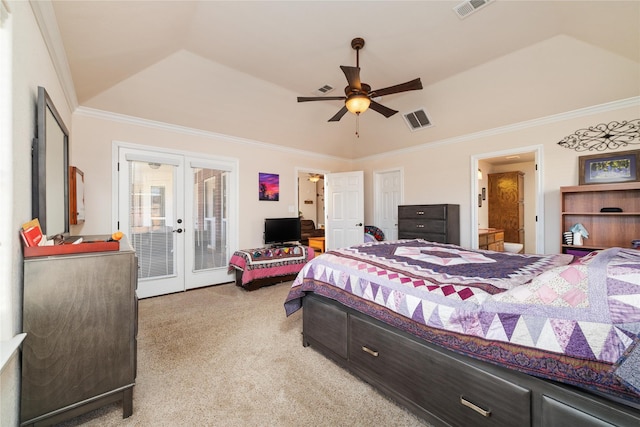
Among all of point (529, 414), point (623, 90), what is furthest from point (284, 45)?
point (623, 90)

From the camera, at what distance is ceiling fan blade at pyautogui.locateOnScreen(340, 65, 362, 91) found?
92.9 inches

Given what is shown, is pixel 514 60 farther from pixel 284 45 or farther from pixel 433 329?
pixel 433 329

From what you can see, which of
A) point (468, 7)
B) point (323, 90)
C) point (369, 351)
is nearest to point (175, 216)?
point (323, 90)

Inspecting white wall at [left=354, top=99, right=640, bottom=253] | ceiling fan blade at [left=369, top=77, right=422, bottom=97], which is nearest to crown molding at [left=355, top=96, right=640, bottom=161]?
white wall at [left=354, top=99, right=640, bottom=253]

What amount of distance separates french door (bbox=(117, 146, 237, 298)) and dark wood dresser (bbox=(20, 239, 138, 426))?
8.34 feet

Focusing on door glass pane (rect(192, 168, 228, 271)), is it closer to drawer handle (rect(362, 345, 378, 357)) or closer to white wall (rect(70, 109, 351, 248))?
white wall (rect(70, 109, 351, 248))

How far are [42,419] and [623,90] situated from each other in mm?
5625

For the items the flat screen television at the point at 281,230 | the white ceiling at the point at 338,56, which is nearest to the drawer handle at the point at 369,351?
the white ceiling at the point at 338,56

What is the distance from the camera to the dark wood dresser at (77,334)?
51.7 inches

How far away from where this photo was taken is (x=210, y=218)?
4.37 metres

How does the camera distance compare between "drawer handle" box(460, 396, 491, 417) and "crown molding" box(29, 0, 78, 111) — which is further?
"crown molding" box(29, 0, 78, 111)

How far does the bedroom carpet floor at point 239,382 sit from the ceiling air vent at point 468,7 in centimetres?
322

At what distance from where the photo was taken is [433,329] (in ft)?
4.54

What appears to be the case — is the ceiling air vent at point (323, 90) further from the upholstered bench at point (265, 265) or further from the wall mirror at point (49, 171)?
the wall mirror at point (49, 171)
